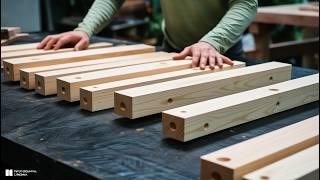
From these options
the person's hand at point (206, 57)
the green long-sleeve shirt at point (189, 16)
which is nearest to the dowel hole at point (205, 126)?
the person's hand at point (206, 57)

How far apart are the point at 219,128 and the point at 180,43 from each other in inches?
40.3

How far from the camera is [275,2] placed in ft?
13.3

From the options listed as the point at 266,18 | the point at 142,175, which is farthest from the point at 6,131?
the point at 266,18

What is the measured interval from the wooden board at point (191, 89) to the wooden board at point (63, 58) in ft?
1.55

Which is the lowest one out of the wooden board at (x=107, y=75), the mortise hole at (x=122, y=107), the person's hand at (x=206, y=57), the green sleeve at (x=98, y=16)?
the mortise hole at (x=122, y=107)

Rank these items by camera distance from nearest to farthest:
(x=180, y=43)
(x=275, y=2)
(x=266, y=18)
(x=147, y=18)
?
(x=180, y=43)
(x=266, y=18)
(x=275, y=2)
(x=147, y=18)

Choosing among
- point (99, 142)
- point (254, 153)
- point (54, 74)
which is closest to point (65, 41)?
point (54, 74)

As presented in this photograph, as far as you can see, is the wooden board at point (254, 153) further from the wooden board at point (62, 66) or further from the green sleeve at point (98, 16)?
the green sleeve at point (98, 16)

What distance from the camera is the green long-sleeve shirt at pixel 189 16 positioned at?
5.70 feet

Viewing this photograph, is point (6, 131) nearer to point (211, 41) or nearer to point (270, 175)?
point (270, 175)

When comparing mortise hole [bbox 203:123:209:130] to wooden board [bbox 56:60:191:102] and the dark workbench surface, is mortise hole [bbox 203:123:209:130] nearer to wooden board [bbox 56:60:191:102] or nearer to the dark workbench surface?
the dark workbench surface

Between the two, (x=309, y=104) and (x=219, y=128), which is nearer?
(x=219, y=128)

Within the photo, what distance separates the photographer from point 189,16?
77.5 inches

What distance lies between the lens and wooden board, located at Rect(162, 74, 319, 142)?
101 centimetres
